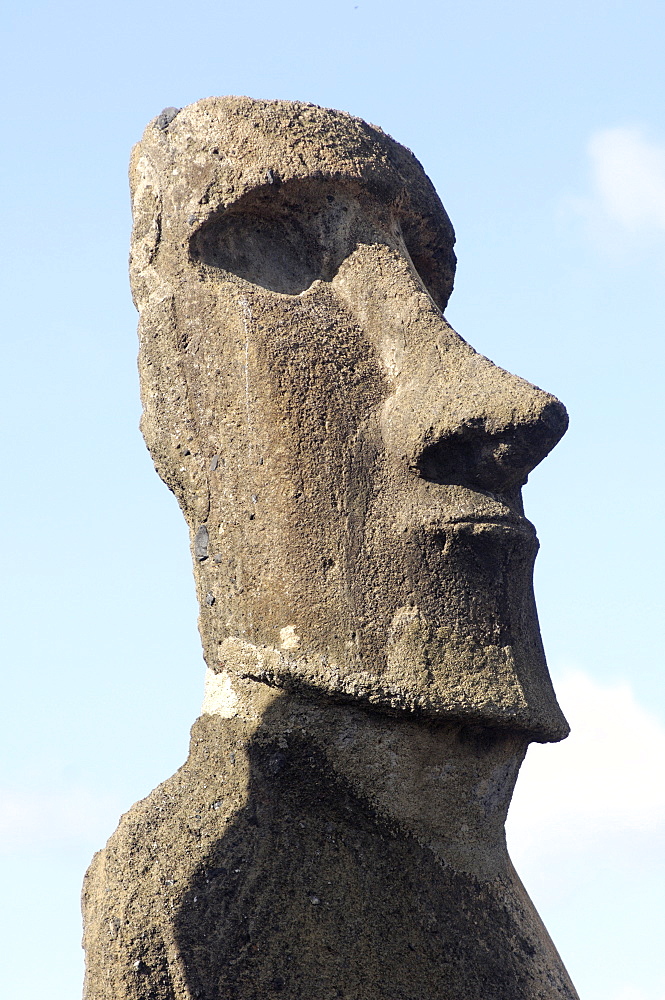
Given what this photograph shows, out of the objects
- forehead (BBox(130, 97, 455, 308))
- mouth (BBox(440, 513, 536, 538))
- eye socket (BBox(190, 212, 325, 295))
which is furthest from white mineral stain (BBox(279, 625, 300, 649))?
forehead (BBox(130, 97, 455, 308))

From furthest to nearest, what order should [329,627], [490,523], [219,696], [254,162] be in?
[254,162]
[219,696]
[490,523]
[329,627]

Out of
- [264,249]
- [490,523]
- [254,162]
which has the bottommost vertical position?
[490,523]

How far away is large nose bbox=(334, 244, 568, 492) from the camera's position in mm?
4410

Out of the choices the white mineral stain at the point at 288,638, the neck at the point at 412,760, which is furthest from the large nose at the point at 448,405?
the neck at the point at 412,760

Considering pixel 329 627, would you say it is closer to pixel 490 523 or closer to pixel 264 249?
pixel 490 523

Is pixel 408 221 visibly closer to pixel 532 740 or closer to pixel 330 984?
pixel 532 740

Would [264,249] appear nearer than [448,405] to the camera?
No

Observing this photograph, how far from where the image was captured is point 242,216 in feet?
15.7

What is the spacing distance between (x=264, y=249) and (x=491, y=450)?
1.04 metres

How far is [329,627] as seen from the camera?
169 inches

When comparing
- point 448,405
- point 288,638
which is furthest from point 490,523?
point 288,638

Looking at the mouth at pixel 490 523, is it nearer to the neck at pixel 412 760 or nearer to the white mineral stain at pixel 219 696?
the neck at pixel 412 760

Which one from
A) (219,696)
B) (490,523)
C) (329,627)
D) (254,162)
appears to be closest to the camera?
(329,627)

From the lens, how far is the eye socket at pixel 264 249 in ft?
15.6
